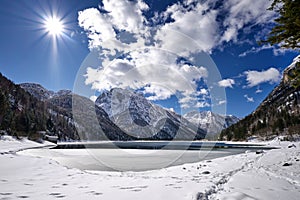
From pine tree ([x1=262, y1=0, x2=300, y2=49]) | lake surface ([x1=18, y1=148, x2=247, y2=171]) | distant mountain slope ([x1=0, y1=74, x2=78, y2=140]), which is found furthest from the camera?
distant mountain slope ([x1=0, y1=74, x2=78, y2=140])

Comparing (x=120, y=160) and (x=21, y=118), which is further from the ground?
(x=21, y=118)

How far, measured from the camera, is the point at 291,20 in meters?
9.91

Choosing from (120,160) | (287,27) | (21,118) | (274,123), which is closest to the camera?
(287,27)

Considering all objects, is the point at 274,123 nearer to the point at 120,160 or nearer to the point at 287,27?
the point at 120,160

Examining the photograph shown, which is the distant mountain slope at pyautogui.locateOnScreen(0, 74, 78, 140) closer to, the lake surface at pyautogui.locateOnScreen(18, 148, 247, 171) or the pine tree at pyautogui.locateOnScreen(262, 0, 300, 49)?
the lake surface at pyautogui.locateOnScreen(18, 148, 247, 171)

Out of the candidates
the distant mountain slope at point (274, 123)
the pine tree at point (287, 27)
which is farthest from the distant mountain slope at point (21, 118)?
the distant mountain slope at point (274, 123)

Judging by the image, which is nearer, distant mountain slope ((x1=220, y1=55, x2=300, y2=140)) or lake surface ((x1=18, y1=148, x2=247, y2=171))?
lake surface ((x1=18, y1=148, x2=247, y2=171))

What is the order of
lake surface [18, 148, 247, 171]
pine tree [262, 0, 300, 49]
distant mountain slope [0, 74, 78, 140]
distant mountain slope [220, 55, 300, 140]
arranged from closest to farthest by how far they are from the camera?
pine tree [262, 0, 300, 49] < lake surface [18, 148, 247, 171] < distant mountain slope [0, 74, 78, 140] < distant mountain slope [220, 55, 300, 140]

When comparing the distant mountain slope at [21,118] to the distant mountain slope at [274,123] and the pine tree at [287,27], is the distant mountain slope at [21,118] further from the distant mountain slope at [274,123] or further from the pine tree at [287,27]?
the distant mountain slope at [274,123]

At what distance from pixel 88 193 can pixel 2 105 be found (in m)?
68.0

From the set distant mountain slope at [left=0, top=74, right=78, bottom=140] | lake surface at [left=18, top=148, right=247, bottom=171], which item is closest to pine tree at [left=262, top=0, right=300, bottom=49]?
lake surface at [left=18, top=148, right=247, bottom=171]

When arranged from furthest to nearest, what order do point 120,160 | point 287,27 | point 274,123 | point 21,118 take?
1. point 274,123
2. point 21,118
3. point 120,160
4. point 287,27

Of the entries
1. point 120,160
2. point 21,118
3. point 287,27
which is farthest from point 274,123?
point 21,118

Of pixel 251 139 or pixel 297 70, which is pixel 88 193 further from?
pixel 251 139
